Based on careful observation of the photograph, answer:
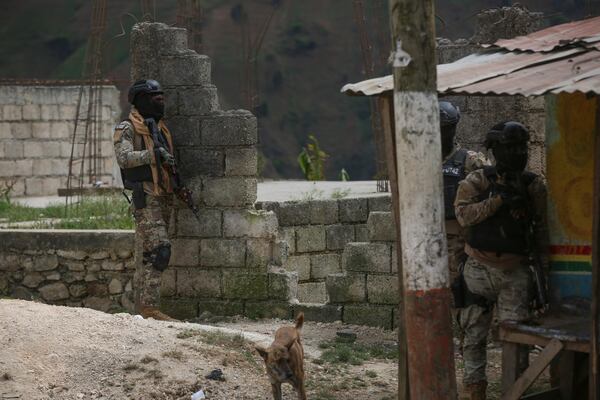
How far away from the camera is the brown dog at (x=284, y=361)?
7434mm

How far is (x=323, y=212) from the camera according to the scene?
540 inches

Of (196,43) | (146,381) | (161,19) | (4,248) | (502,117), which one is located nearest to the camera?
(146,381)

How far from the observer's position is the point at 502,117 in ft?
32.9

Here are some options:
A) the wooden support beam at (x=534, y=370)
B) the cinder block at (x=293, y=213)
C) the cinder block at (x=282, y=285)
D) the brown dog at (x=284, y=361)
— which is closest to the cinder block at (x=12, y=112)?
the cinder block at (x=293, y=213)

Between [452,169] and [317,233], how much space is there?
17.6ft

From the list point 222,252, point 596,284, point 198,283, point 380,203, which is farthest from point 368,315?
point 596,284

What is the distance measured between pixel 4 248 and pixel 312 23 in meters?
26.6

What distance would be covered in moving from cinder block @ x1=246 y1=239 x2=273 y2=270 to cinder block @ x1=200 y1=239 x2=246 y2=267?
50mm

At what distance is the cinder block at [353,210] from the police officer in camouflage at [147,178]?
3440mm

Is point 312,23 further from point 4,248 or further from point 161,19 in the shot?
point 4,248

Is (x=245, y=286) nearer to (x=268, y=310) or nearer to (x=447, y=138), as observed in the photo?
(x=268, y=310)

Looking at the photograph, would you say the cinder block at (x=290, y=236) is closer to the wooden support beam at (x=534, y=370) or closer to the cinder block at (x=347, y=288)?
the cinder block at (x=347, y=288)

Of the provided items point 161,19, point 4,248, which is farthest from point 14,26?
point 4,248

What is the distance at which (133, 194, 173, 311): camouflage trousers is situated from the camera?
1067cm
